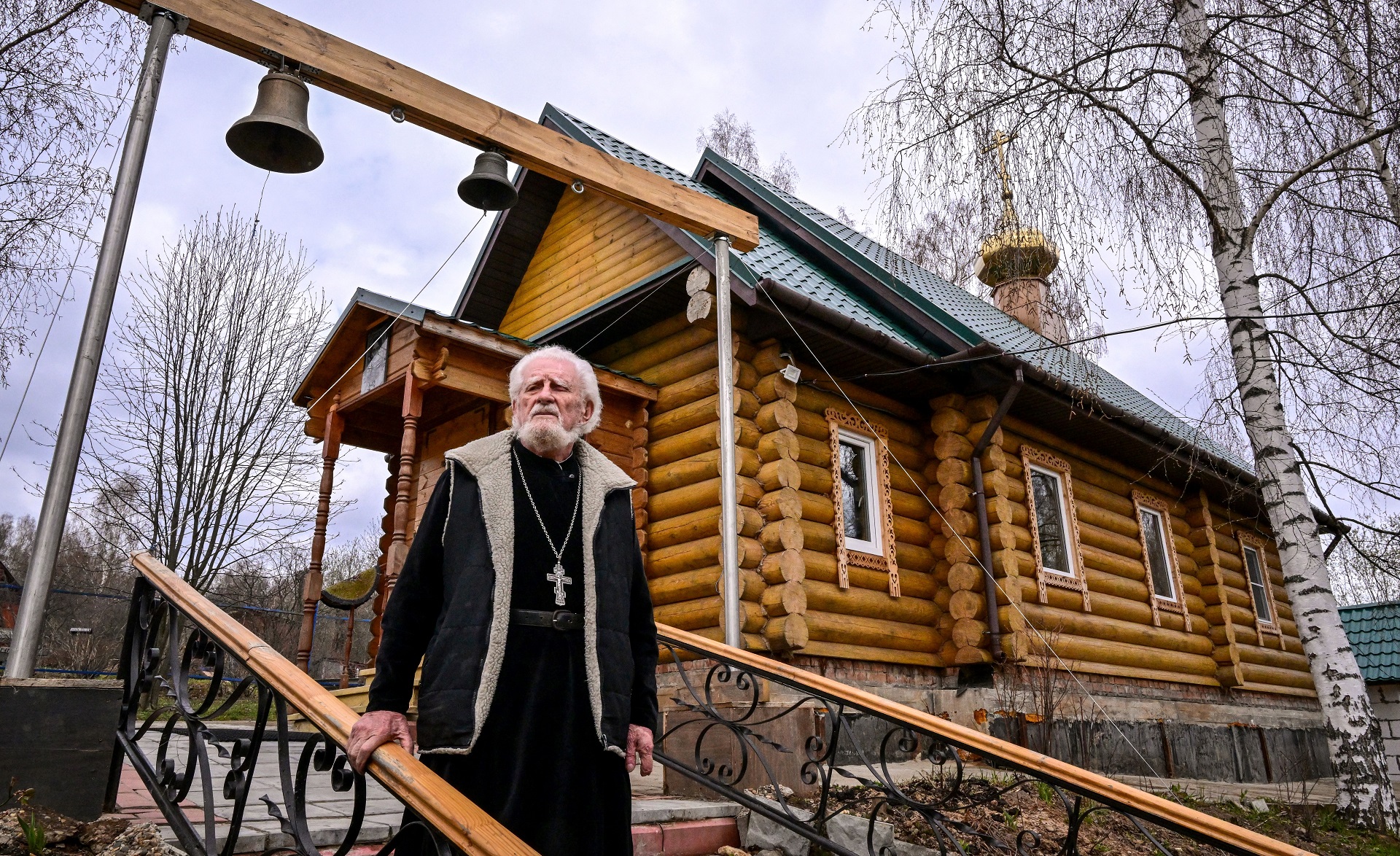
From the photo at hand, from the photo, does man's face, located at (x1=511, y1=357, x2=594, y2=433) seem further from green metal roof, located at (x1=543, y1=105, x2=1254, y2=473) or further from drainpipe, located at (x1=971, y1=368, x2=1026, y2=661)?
drainpipe, located at (x1=971, y1=368, x2=1026, y2=661)

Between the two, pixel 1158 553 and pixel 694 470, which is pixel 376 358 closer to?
pixel 694 470

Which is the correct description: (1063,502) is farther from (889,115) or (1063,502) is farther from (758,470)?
(889,115)

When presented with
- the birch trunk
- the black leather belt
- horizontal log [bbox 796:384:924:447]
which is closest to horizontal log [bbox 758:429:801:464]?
horizontal log [bbox 796:384:924:447]

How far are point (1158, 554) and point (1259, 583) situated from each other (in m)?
4.20

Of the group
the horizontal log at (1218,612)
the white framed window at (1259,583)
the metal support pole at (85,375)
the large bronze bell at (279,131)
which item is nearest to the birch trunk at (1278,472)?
the large bronze bell at (279,131)

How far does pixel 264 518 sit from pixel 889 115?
12744 millimetres

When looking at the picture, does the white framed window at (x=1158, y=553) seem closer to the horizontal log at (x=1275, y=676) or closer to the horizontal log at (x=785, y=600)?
the horizontal log at (x=1275, y=676)

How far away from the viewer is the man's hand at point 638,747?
8.28 ft

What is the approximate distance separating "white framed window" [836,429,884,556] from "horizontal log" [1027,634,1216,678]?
1.81 metres

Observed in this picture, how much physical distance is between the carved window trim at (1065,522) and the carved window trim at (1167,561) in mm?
1806

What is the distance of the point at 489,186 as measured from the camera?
557cm

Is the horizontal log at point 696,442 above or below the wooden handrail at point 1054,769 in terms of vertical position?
above

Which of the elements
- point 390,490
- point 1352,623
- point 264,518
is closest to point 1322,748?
point 1352,623

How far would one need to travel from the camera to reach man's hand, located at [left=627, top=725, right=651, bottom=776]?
8.28ft
